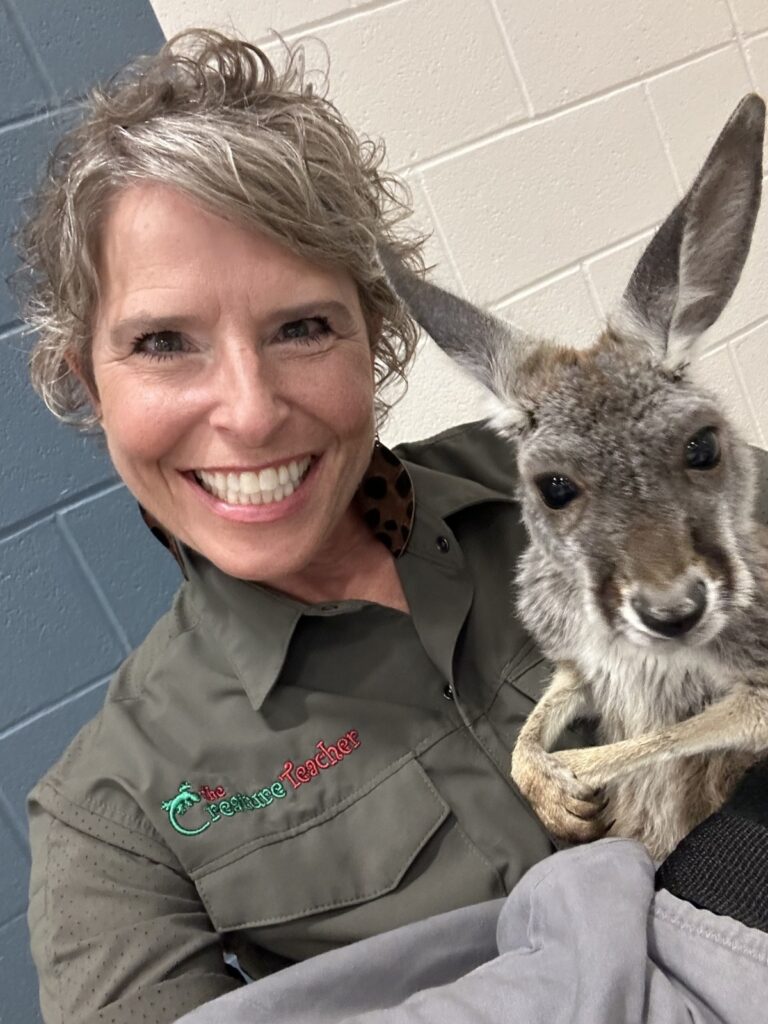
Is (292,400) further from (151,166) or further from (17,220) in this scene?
(17,220)

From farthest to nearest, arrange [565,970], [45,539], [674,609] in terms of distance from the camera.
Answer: [45,539], [674,609], [565,970]

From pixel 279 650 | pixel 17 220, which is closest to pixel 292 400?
pixel 279 650

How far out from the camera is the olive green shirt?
105 cm

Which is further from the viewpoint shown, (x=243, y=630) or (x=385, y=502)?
(x=385, y=502)

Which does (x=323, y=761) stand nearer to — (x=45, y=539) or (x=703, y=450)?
(x=703, y=450)

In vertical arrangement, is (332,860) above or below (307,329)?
below

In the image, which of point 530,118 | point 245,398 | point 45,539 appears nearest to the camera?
point 245,398

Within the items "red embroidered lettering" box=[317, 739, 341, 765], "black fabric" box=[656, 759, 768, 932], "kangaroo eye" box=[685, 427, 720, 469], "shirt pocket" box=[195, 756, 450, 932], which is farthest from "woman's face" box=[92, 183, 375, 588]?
"black fabric" box=[656, 759, 768, 932]

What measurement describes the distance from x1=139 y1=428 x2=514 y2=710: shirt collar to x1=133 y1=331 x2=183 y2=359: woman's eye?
325 millimetres

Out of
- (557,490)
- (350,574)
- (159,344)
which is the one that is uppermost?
(159,344)

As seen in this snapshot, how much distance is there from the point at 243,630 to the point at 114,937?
1.36ft

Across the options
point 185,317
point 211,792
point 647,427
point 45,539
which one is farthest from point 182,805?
point 45,539

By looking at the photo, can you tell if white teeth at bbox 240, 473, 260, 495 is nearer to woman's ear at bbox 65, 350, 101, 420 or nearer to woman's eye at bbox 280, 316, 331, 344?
woman's eye at bbox 280, 316, 331, 344

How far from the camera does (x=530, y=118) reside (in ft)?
7.04
